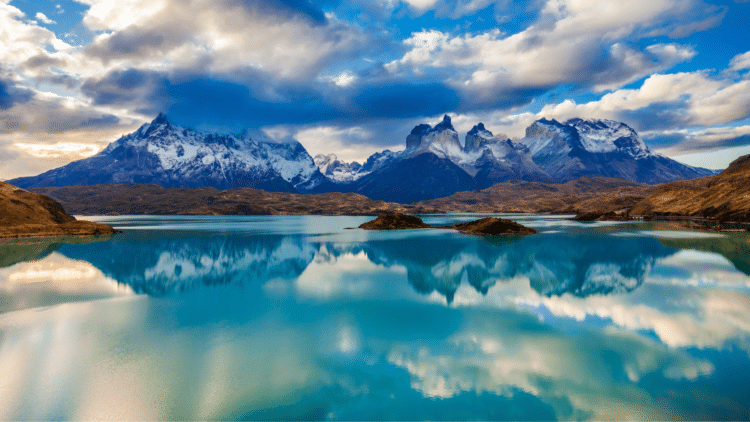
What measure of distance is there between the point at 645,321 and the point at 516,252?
3712cm

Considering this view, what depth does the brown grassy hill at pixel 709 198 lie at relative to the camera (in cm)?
11838

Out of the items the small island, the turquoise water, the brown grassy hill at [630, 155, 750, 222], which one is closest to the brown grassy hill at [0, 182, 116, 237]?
the turquoise water

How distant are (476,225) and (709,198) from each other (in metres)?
108

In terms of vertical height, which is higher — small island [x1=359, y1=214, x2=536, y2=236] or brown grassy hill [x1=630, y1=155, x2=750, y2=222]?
brown grassy hill [x1=630, y1=155, x2=750, y2=222]

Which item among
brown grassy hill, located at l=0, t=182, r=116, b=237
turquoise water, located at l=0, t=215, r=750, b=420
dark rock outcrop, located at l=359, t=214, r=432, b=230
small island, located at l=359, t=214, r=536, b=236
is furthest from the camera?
dark rock outcrop, located at l=359, t=214, r=432, b=230

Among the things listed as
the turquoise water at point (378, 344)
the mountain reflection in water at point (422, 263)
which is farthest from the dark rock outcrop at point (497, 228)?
the turquoise water at point (378, 344)

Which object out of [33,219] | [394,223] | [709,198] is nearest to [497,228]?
[394,223]

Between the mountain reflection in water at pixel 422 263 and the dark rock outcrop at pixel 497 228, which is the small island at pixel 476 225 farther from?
the mountain reflection in water at pixel 422 263

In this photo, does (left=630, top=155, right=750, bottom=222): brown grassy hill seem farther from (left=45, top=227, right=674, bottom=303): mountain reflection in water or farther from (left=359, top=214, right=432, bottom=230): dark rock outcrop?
(left=359, top=214, right=432, bottom=230): dark rock outcrop

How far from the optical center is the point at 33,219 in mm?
88000

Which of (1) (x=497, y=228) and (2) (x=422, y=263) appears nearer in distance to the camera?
(2) (x=422, y=263)

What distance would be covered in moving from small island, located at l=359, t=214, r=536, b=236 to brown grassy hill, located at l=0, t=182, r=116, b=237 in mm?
79731

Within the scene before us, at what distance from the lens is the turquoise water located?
13570 millimetres

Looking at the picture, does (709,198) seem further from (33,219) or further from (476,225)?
(33,219)
